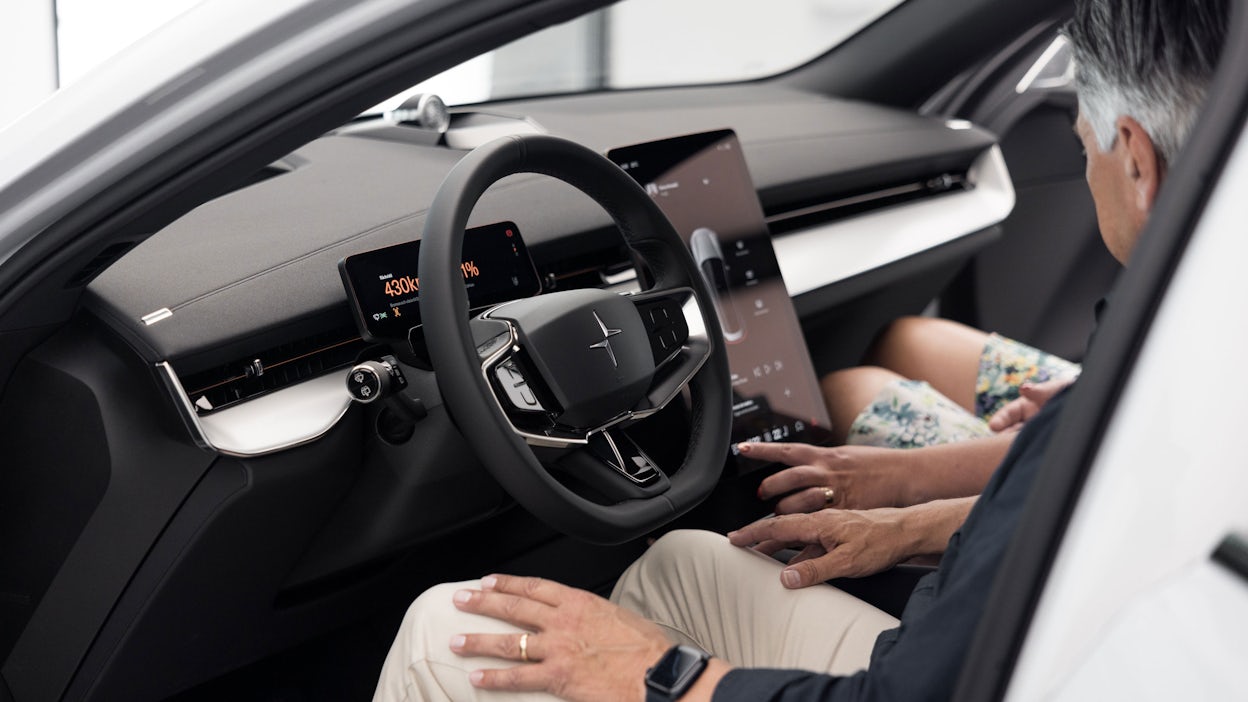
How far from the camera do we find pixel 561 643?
1.03 meters

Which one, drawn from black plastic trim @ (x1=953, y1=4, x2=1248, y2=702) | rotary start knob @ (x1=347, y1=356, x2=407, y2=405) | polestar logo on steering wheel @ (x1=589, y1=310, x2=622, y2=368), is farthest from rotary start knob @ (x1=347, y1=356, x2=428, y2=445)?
black plastic trim @ (x1=953, y1=4, x2=1248, y2=702)

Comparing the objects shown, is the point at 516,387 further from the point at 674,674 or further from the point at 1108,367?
the point at 1108,367

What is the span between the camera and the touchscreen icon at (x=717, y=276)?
5.46ft

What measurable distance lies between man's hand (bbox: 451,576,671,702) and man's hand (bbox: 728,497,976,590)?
0.26 metres

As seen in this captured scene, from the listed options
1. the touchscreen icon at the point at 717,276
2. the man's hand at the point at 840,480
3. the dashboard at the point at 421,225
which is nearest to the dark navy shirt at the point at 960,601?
the man's hand at the point at 840,480

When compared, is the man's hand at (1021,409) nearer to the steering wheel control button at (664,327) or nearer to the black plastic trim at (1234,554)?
the steering wheel control button at (664,327)

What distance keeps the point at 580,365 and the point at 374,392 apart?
24 cm

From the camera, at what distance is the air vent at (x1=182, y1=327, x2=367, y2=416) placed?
3.87 ft

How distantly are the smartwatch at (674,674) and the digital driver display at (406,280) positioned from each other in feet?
1.54

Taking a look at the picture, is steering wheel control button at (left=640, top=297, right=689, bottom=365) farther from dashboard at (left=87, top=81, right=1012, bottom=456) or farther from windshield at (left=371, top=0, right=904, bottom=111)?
windshield at (left=371, top=0, right=904, bottom=111)

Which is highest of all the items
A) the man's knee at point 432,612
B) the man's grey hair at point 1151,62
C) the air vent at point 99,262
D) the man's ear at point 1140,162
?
the man's grey hair at point 1151,62

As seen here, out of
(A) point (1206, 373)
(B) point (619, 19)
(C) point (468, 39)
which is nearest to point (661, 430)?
(C) point (468, 39)

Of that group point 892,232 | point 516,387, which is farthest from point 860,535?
point 892,232

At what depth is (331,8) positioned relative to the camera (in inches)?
31.1
